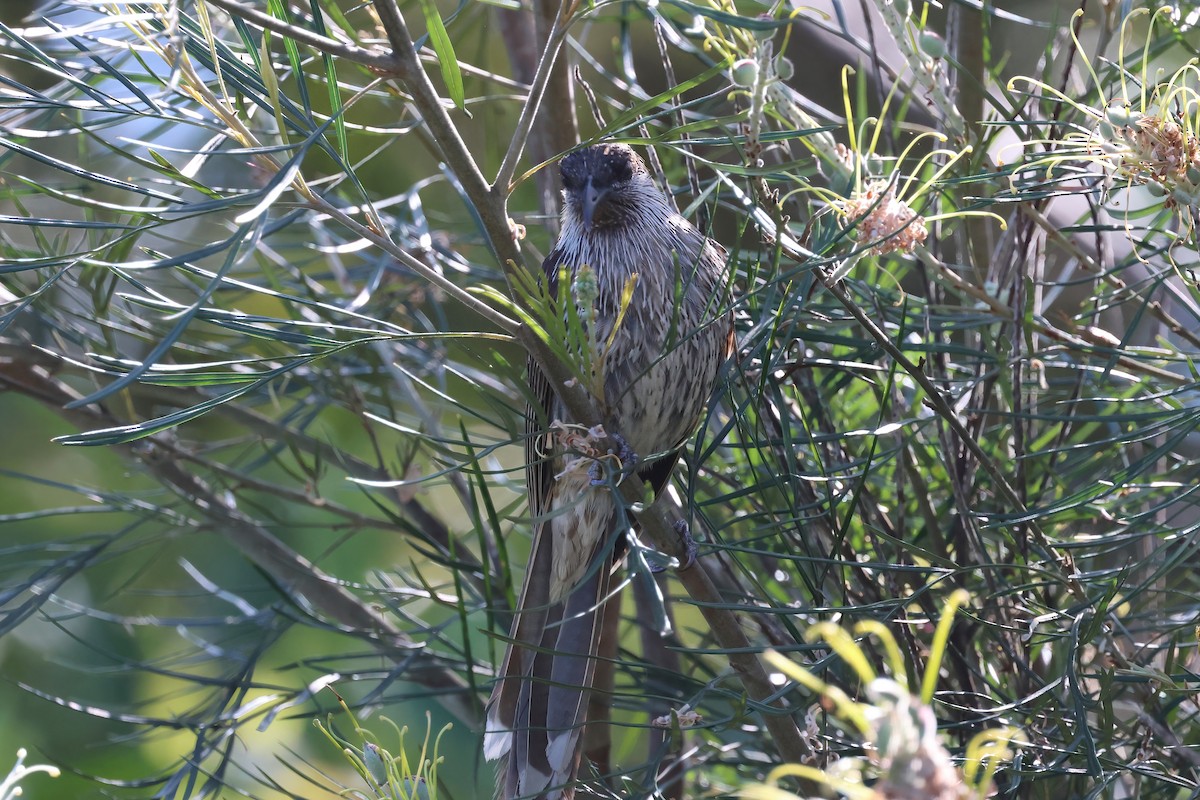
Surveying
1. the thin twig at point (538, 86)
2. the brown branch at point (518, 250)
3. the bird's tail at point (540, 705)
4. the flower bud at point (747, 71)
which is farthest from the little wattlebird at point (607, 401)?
the thin twig at point (538, 86)

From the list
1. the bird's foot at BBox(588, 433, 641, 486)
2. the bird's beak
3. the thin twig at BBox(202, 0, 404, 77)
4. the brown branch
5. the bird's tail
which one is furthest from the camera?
the bird's beak

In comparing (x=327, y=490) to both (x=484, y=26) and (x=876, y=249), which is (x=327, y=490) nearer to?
(x=484, y=26)

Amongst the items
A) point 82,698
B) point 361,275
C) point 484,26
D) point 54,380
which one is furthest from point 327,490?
point 484,26

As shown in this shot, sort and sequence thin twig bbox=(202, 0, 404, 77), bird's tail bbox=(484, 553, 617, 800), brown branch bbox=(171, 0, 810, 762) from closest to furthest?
thin twig bbox=(202, 0, 404, 77), brown branch bbox=(171, 0, 810, 762), bird's tail bbox=(484, 553, 617, 800)

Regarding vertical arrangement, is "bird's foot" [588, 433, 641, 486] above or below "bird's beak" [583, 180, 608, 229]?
below

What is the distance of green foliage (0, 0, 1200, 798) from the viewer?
2.53ft

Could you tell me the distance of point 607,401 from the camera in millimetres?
1373

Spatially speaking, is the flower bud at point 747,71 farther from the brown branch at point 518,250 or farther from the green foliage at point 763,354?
the brown branch at point 518,250

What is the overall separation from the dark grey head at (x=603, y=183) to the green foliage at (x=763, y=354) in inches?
2.4

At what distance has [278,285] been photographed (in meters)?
1.56

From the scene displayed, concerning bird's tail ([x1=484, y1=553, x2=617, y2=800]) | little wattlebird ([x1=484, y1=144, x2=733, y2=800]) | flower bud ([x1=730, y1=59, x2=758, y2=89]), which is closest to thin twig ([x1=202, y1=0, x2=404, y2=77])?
flower bud ([x1=730, y1=59, x2=758, y2=89])

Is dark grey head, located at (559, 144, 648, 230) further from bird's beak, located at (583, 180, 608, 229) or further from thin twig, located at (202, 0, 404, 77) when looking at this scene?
thin twig, located at (202, 0, 404, 77)

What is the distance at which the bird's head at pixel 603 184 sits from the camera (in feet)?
5.42

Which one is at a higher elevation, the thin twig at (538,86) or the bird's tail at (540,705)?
the thin twig at (538,86)
